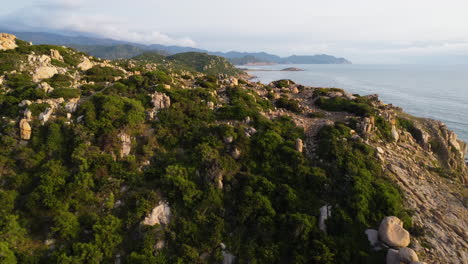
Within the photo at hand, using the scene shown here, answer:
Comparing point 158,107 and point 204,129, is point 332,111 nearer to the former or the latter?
point 204,129

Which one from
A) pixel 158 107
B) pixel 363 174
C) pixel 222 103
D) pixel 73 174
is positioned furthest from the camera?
pixel 222 103

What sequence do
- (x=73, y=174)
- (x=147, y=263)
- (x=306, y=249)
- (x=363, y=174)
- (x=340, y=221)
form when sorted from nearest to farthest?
1. (x=147, y=263)
2. (x=306, y=249)
3. (x=340, y=221)
4. (x=73, y=174)
5. (x=363, y=174)

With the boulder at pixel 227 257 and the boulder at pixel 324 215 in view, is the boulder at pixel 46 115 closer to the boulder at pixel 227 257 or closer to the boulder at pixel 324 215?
the boulder at pixel 227 257

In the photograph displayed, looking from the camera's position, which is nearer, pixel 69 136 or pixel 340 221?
pixel 340 221

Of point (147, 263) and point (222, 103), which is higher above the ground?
point (222, 103)

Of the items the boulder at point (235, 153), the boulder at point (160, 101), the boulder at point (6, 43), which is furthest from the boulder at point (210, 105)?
the boulder at point (6, 43)

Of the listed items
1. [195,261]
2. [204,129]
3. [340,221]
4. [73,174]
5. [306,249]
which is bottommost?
[195,261]

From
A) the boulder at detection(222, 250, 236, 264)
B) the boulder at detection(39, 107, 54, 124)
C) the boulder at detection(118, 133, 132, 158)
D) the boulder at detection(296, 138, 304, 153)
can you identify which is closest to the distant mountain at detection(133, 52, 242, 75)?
the boulder at detection(39, 107, 54, 124)

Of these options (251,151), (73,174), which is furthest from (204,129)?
(73,174)

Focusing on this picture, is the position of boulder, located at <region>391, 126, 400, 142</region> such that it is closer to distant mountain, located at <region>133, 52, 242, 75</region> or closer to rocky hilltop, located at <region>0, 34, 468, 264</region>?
rocky hilltop, located at <region>0, 34, 468, 264</region>
